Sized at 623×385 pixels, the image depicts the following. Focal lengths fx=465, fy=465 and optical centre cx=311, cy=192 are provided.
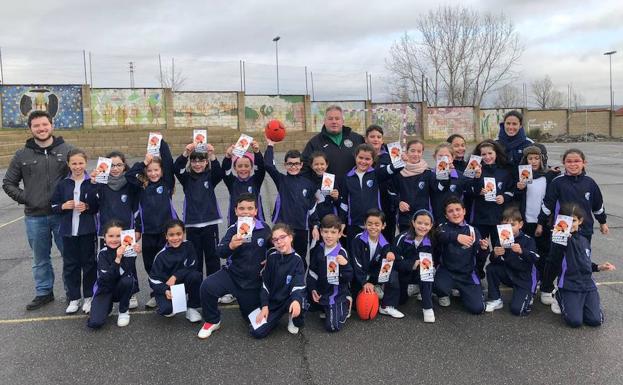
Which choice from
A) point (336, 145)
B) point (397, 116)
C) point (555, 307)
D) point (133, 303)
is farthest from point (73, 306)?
point (397, 116)

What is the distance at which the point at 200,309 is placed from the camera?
201 inches

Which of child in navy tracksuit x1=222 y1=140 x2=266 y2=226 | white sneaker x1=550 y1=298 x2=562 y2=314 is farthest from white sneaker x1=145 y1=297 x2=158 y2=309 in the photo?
white sneaker x1=550 y1=298 x2=562 y2=314

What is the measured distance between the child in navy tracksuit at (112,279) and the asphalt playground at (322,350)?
6.6 inches

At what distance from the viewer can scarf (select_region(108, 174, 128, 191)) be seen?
5.16m

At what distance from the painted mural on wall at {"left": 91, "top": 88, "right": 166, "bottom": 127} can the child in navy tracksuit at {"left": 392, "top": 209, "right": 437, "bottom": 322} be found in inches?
1232

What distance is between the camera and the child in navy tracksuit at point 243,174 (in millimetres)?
5398

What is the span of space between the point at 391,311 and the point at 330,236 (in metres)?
1.04

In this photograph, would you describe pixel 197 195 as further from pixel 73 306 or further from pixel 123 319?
pixel 73 306

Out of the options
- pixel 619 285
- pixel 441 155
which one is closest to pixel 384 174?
pixel 441 155

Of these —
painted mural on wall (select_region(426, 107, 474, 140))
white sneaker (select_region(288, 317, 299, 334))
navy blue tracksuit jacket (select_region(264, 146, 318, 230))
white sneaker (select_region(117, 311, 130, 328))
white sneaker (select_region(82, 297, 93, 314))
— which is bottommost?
white sneaker (select_region(288, 317, 299, 334))

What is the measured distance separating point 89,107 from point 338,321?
32685 mm

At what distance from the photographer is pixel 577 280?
4695 millimetres

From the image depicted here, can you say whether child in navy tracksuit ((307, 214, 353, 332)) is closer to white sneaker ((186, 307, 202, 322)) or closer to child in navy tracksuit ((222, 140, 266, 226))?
child in navy tracksuit ((222, 140, 266, 226))

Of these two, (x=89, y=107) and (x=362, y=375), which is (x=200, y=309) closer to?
(x=362, y=375)
